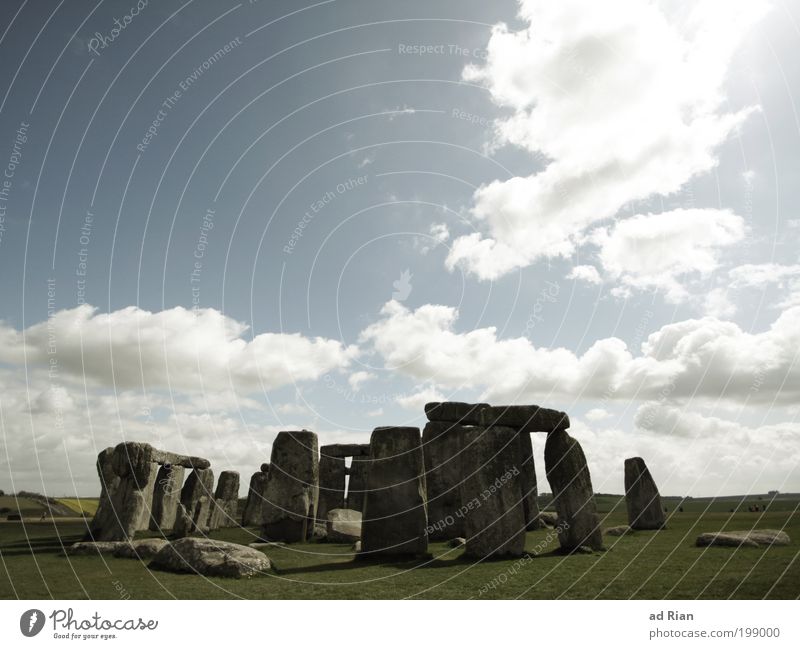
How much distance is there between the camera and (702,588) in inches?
313

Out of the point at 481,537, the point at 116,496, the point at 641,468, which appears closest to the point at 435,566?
the point at 481,537

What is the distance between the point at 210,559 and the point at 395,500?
4241mm

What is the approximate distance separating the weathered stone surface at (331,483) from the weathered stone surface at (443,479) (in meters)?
6.37

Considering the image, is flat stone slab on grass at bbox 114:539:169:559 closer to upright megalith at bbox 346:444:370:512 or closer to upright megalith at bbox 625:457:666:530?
upright megalith at bbox 346:444:370:512

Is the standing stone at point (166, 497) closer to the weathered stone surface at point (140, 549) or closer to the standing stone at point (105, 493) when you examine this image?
the standing stone at point (105, 493)

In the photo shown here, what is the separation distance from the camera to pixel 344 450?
2381 cm

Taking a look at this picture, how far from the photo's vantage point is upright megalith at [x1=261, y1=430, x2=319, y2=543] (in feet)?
56.7

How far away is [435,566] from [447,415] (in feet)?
14.2

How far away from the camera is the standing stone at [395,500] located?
12117 mm

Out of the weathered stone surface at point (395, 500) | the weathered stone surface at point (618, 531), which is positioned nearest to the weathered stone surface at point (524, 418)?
the weathered stone surface at point (395, 500)

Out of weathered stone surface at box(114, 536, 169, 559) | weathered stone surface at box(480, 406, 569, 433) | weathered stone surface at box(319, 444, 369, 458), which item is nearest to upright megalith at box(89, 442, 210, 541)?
weathered stone surface at box(114, 536, 169, 559)

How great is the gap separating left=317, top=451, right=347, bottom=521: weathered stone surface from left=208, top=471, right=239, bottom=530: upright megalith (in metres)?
4.42
